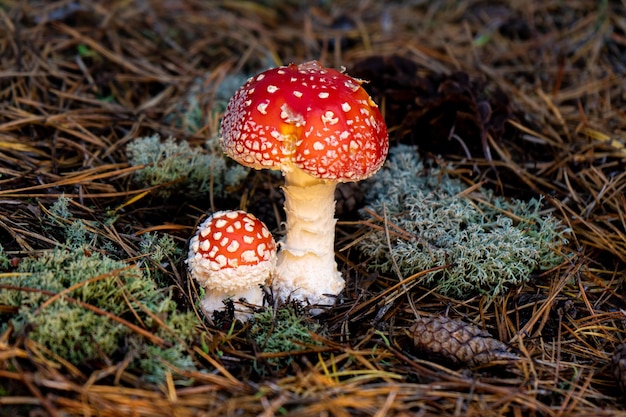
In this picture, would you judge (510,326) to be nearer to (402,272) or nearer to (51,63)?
(402,272)

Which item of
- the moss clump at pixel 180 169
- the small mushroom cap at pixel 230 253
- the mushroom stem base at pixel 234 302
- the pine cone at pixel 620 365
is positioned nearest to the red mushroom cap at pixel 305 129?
the small mushroom cap at pixel 230 253

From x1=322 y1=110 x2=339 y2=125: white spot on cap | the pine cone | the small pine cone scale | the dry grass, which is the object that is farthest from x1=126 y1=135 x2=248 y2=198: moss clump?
the pine cone

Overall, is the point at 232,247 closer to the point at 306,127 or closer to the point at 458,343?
the point at 306,127

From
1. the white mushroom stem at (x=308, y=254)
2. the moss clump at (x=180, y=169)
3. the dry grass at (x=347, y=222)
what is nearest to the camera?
the dry grass at (x=347, y=222)

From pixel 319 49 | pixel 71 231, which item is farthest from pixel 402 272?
pixel 319 49

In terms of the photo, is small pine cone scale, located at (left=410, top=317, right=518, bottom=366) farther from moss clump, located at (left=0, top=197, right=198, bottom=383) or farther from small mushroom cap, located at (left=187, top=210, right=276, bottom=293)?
moss clump, located at (left=0, top=197, right=198, bottom=383)

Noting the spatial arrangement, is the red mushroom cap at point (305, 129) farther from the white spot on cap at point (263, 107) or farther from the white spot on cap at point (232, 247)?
the white spot on cap at point (232, 247)
